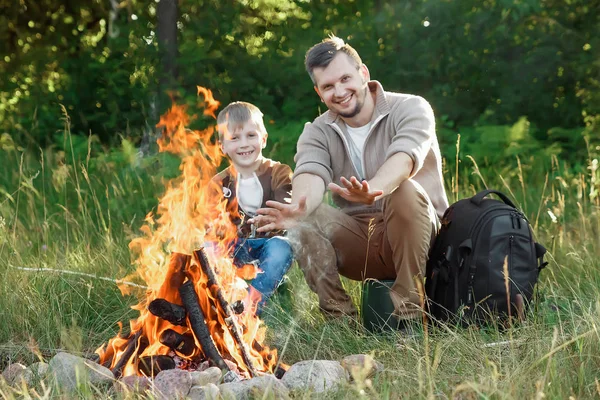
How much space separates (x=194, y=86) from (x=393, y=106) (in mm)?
4197

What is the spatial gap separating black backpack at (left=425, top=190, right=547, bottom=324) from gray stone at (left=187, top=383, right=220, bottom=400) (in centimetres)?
109

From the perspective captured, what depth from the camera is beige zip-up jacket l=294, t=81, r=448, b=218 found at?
13.0ft

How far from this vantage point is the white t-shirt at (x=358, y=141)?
13.7 ft

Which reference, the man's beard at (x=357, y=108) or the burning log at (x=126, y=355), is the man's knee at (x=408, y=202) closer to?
the man's beard at (x=357, y=108)

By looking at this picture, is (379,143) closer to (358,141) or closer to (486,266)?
(358,141)

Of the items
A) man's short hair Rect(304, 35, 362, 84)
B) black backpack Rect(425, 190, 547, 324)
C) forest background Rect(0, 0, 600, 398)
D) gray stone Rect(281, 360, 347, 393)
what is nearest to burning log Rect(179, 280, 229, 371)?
gray stone Rect(281, 360, 347, 393)

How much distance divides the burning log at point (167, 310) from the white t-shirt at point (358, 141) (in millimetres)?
1252

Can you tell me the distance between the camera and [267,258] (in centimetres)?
392

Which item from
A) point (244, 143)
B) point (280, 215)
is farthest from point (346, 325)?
point (244, 143)

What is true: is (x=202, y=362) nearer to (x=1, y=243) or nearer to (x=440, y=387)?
(x=440, y=387)

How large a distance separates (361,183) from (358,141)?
1.33 feet

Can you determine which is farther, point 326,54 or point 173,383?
point 326,54

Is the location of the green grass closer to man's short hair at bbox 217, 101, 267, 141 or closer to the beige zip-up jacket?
the beige zip-up jacket

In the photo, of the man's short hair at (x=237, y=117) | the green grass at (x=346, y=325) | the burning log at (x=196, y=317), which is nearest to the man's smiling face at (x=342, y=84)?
the man's short hair at (x=237, y=117)
